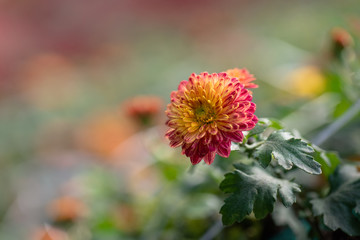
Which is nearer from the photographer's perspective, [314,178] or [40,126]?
[314,178]

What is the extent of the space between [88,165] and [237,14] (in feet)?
6.05

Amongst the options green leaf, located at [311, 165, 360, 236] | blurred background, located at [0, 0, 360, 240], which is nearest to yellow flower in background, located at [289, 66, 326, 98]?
blurred background, located at [0, 0, 360, 240]

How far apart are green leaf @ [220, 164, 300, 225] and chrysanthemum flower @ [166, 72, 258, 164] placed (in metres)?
0.04

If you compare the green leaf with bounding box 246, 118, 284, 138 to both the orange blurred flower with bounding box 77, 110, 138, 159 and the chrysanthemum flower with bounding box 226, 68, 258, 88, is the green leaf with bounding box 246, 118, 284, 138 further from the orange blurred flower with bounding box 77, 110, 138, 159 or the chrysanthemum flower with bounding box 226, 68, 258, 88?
the orange blurred flower with bounding box 77, 110, 138, 159

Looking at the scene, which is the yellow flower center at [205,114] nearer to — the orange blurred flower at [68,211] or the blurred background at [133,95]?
the blurred background at [133,95]

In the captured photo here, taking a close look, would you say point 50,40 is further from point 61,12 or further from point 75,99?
point 75,99

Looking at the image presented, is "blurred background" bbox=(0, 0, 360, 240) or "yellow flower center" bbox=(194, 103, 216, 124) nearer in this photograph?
"yellow flower center" bbox=(194, 103, 216, 124)

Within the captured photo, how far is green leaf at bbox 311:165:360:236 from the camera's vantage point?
39cm

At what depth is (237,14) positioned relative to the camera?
265cm

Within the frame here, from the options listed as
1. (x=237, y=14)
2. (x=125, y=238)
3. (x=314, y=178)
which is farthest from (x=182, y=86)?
(x=237, y=14)

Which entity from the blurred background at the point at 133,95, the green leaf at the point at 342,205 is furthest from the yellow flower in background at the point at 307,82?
the green leaf at the point at 342,205

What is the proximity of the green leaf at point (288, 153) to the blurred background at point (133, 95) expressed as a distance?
0.17 metres

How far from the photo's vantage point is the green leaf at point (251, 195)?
368mm

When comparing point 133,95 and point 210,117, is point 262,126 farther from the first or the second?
point 133,95
